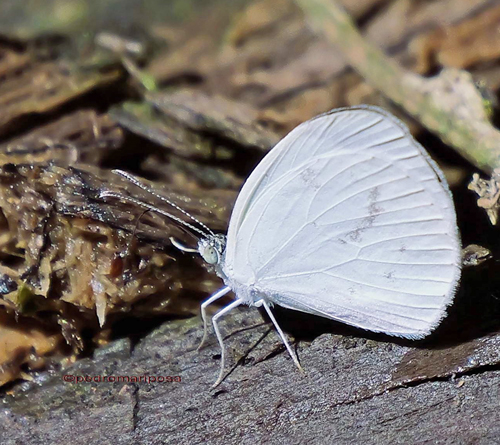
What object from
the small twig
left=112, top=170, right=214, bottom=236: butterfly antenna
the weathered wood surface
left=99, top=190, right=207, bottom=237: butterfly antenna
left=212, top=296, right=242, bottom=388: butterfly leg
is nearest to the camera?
the weathered wood surface

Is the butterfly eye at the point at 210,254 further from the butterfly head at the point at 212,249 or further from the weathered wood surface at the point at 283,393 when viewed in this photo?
the weathered wood surface at the point at 283,393

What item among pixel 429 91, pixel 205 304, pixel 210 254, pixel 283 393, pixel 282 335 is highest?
pixel 429 91

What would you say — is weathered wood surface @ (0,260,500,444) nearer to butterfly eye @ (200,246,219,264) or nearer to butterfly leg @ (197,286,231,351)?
butterfly leg @ (197,286,231,351)

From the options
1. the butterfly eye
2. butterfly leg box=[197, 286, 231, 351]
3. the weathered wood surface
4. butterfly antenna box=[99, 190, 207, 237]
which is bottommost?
the weathered wood surface

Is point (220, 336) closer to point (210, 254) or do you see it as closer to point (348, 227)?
point (210, 254)

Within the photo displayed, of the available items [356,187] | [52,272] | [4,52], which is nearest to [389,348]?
[356,187]

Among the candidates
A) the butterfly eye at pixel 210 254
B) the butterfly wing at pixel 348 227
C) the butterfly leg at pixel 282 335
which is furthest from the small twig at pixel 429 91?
the butterfly eye at pixel 210 254

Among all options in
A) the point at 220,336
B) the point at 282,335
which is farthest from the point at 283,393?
the point at 220,336

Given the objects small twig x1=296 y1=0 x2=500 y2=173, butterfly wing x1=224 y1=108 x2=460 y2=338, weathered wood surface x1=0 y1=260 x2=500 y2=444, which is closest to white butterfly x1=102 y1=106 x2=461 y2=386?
butterfly wing x1=224 y1=108 x2=460 y2=338

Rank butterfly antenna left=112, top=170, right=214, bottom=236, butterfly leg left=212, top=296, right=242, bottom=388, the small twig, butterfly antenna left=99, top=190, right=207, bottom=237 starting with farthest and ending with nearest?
the small twig → butterfly antenna left=112, top=170, right=214, bottom=236 → butterfly antenna left=99, top=190, right=207, bottom=237 → butterfly leg left=212, top=296, right=242, bottom=388
